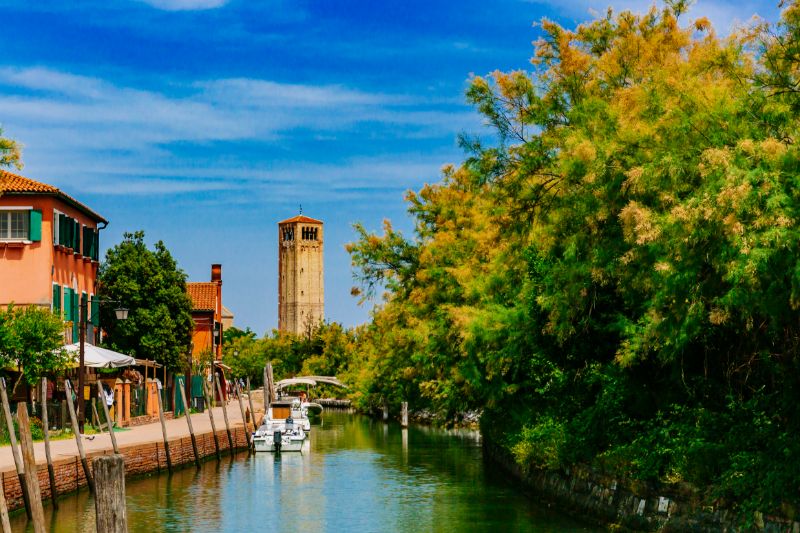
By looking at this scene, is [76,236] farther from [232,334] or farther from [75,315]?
[232,334]

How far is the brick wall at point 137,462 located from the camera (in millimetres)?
24500

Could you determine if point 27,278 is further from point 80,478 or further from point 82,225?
point 80,478

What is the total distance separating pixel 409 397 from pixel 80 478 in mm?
34688

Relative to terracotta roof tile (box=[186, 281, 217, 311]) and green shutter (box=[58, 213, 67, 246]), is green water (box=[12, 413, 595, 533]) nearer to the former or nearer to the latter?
green shutter (box=[58, 213, 67, 246])

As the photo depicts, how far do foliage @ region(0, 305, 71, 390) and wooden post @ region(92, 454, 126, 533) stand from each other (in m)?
22.0

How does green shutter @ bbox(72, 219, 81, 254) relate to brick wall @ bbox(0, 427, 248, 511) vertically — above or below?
above

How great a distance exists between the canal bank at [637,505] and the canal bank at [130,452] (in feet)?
36.8

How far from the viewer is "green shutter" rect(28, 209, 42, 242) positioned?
45.8 m

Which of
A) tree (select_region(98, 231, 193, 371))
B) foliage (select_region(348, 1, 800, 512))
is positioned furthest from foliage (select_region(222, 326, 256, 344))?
foliage (select_region(348, 1, 800, 512))

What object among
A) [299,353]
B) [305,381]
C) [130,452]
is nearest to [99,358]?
[130,452]

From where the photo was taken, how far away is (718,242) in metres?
16.0

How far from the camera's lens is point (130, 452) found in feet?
109

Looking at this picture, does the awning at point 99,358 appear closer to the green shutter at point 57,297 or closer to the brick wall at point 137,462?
the brick wall at point 137,462

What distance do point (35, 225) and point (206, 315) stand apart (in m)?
43.2
